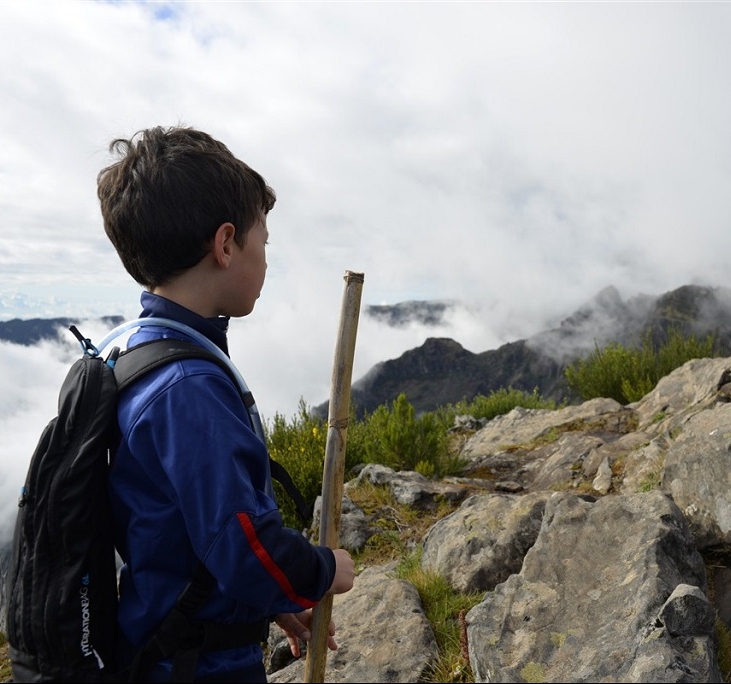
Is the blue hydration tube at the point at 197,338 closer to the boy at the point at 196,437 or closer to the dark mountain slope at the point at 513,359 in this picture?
the boy at the point at 196,437

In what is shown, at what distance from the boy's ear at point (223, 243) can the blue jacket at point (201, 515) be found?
399 millimetres

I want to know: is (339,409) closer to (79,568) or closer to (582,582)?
(79,568)

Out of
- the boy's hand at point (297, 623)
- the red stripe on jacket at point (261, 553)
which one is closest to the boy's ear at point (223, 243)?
the red stripe on jacket at point (261, 553)

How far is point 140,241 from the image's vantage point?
6.75 ft

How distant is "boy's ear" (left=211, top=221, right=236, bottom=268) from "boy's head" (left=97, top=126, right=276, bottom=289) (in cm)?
2

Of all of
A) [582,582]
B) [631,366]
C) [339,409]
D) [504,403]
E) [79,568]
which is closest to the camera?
[79,568]

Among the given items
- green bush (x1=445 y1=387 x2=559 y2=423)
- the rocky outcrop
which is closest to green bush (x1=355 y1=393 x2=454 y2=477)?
the rocky outcrop

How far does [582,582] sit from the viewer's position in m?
3.07

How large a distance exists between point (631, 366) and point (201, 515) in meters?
9.47

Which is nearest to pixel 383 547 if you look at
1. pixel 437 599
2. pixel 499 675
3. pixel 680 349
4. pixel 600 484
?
pixel 437 599

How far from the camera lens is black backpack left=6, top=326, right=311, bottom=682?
68.2 inches

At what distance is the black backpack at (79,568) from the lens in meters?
1.73

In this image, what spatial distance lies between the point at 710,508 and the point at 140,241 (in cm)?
340

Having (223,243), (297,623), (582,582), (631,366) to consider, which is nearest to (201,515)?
(223,243)
